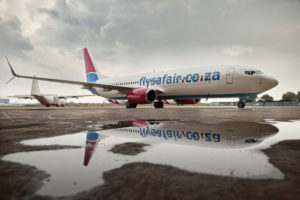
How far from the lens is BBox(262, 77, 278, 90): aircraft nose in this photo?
40.9ft

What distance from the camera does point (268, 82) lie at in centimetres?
1248

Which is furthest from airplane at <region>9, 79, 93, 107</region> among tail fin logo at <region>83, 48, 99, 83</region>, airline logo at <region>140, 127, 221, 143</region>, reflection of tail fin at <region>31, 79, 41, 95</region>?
airline logo at <region>140, 127, 221, 143</region>

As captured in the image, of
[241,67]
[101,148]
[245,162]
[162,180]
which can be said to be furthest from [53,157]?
[241,67]

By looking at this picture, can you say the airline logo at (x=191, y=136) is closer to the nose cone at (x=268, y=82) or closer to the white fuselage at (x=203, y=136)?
the white fuselage at (x=203, y=136)

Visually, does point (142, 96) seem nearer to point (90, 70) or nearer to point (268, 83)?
point (268, 83)

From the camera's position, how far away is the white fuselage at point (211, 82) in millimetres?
12602

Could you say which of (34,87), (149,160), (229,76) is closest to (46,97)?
(34,87)

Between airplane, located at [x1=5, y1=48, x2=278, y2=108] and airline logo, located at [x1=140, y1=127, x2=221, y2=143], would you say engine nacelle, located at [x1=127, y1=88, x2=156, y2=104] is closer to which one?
airplane, located at [x1=5, y1=48, x2=278, y2=108]

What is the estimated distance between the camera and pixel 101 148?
209 cm

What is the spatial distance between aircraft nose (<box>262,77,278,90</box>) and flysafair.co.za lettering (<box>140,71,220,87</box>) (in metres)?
2.83

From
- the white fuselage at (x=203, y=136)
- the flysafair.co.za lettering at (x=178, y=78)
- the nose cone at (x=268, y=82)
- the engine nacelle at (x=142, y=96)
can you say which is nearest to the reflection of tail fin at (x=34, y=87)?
the flysafair.co.za lettering at (x=178, y=78)

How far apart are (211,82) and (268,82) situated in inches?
137

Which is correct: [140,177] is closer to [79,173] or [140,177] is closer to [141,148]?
[79,173]

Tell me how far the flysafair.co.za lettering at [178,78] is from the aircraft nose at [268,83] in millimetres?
2826
